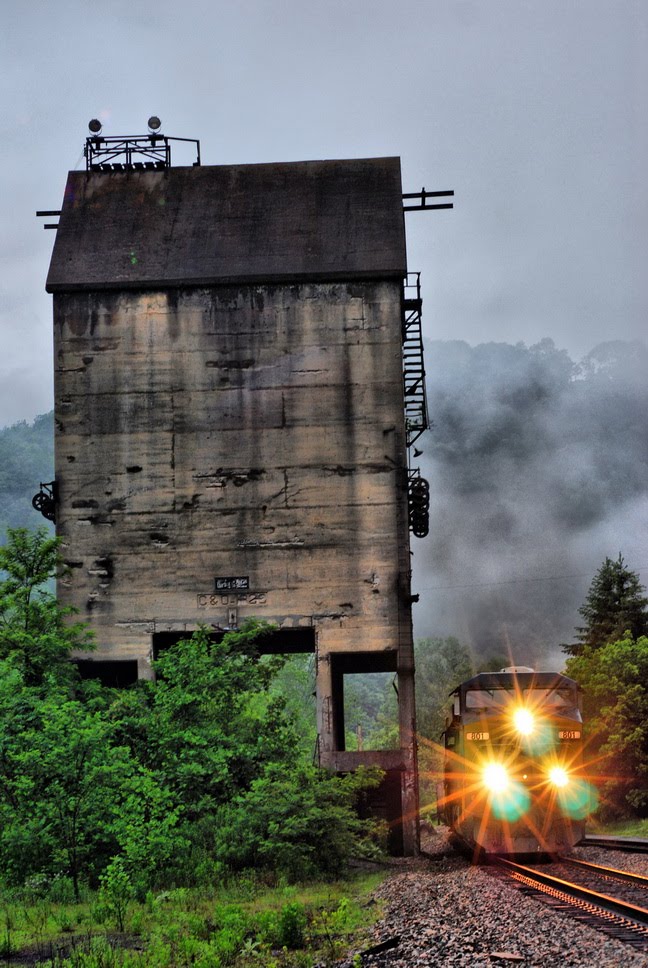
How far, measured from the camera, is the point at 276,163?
33031 millimetres

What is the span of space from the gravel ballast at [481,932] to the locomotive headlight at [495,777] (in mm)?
2743

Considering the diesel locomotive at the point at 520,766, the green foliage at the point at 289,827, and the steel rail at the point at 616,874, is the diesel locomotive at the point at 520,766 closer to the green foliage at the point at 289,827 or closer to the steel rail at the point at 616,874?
the steel rail at the point at 616,874

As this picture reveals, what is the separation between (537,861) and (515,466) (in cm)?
16778

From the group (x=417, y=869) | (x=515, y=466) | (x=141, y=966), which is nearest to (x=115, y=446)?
(x=417, y=869)

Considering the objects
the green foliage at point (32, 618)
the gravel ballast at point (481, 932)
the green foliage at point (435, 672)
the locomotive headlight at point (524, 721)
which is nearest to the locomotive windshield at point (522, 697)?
the locomotive headlight at point (524, 721)

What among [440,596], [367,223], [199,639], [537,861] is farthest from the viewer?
[440,596]

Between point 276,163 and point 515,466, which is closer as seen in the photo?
point 276,163

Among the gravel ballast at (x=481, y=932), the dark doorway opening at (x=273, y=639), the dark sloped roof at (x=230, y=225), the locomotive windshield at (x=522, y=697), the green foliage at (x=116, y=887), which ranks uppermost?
the dark sloped roof at (x=230, y=225)

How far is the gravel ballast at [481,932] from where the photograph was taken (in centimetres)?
1072

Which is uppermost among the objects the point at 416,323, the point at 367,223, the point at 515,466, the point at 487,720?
the point at 515,466

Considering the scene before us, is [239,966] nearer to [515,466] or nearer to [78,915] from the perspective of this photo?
[78,915]

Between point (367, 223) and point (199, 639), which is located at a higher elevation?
point (367, 223)

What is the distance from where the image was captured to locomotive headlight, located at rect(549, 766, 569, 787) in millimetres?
20766

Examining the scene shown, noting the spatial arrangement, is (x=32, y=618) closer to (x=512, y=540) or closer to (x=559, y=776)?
(x=559, y=776)
